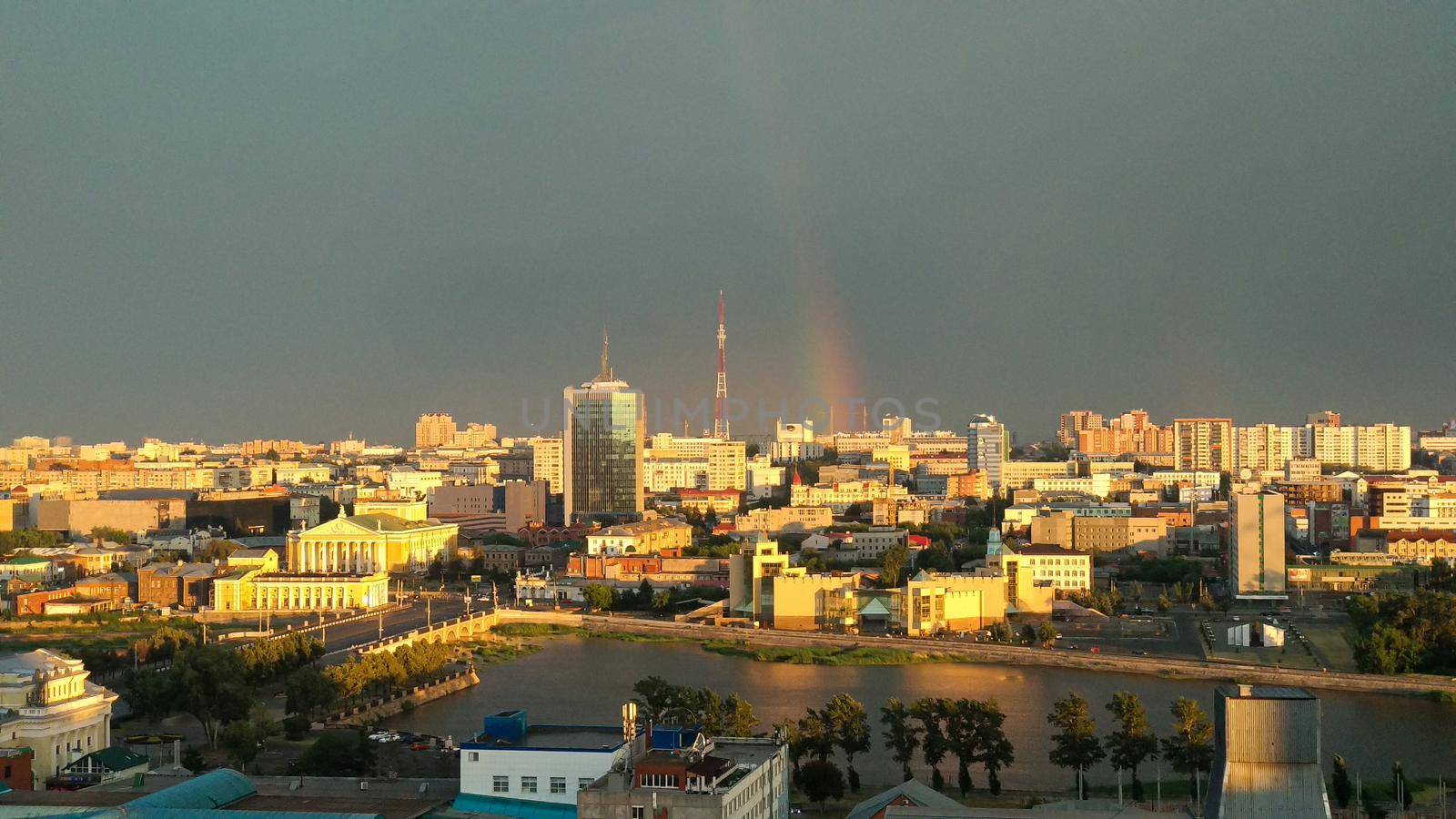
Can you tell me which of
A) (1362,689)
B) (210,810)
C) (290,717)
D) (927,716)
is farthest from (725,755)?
(1362,689)

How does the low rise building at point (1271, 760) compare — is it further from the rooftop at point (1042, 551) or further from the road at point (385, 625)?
the rooftop at point (1042, 551)

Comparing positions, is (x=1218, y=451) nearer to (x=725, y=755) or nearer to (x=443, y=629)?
(x=443, y=629)

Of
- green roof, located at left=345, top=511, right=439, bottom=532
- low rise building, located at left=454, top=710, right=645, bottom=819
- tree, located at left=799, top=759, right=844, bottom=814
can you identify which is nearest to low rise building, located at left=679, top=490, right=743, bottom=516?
green roof, located at left=345, top=511, right=439, bottom=532

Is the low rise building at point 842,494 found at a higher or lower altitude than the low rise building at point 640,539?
higher

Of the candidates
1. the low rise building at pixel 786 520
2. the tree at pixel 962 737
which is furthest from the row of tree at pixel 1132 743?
the low rise building at pixel 786 520

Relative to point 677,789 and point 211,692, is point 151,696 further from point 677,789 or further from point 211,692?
point 677,789

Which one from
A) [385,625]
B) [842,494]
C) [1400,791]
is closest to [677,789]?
[1400,791]
